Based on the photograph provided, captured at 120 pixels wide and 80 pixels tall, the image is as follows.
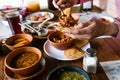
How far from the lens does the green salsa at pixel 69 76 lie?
0.68 m

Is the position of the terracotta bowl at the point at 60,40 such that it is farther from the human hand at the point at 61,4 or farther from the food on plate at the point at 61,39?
the human hand at the point at 61,4

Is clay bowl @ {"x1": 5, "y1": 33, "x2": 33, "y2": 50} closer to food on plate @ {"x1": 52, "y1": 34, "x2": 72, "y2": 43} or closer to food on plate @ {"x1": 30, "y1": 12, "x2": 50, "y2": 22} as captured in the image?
food on plate @ {"x1": 52, "y1": 34, "x2": 72, "y2": 43}

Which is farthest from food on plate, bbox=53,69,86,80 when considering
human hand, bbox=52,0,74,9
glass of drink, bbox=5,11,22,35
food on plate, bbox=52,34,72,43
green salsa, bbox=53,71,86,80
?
human hand, bbox=52,0,74,9

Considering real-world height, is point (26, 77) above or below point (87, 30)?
below

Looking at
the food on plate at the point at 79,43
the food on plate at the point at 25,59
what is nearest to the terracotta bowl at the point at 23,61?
the food on plate at the point at 25,59

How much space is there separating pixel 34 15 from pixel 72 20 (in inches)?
17.8

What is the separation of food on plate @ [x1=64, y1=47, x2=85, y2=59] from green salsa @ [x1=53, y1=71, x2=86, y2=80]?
0.45 feet

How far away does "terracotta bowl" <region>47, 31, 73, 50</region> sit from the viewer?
0.87 m

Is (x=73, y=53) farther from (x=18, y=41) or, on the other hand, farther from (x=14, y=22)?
(x=14, y=22)

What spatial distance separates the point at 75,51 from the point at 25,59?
0.25 m

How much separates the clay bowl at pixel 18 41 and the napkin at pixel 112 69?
404mm

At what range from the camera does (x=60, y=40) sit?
90 cm

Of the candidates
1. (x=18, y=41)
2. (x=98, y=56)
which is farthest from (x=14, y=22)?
(x=98, y=56)

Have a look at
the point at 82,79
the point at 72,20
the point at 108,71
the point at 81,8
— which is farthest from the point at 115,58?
the point at 81,8
